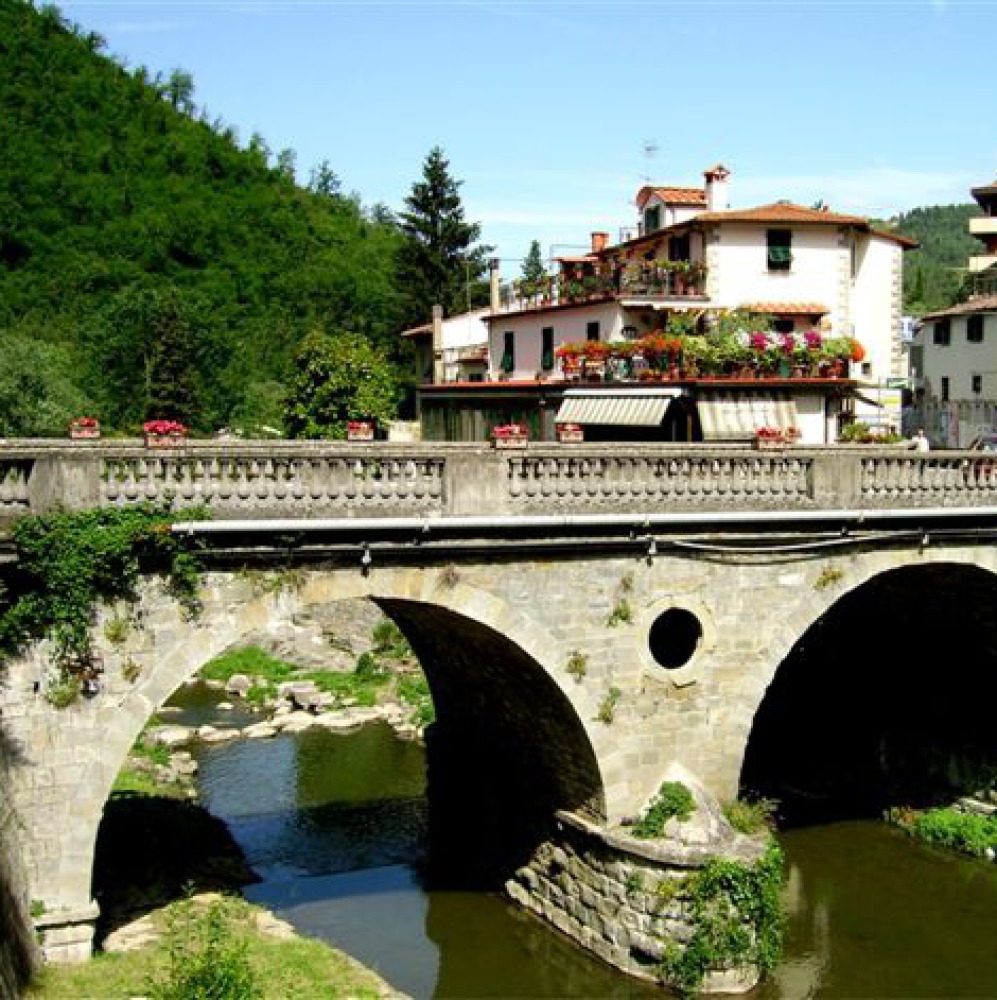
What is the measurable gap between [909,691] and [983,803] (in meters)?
2.70

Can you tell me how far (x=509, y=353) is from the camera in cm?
4303

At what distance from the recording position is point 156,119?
96.4 m

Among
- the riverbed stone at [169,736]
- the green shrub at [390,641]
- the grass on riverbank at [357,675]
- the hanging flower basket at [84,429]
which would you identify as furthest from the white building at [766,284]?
the hanging flower basket at [84,429]

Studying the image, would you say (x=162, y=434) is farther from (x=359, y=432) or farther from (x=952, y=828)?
(x=952, y=828)

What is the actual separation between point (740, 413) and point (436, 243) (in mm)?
46483

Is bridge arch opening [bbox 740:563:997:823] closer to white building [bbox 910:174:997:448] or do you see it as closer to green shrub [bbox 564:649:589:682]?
green shrub [bbox 564:649:589:682]

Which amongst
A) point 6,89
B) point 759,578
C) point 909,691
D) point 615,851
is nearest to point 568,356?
point 909,691

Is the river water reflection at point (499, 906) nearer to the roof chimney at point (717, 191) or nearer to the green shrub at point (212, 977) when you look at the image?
the green shrub at point (212, 977)

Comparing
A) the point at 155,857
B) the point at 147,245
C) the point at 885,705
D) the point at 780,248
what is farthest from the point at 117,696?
the point at 147,245

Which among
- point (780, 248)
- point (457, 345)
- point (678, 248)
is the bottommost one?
point (457, 345)

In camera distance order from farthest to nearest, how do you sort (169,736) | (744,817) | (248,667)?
(248,667)
(169,736)
(744,817)

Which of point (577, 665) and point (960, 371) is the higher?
point (960, 371)

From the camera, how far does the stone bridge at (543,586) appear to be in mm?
15633

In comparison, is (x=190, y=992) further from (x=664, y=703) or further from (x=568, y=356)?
(x=568, y=356)
